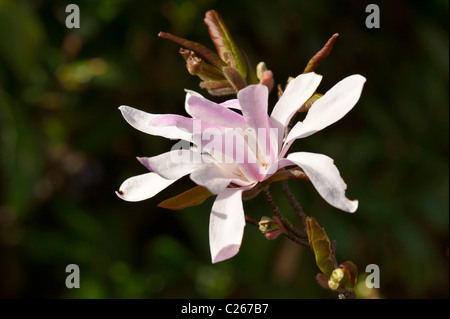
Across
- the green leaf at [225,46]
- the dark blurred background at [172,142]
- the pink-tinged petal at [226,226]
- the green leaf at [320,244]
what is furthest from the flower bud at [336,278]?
the dark blurred background at [172,142]

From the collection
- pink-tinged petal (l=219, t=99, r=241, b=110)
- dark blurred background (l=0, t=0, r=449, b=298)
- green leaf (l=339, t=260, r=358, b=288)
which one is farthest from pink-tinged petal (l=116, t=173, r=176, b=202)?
dark blurred background (l=0, t=0, r=449, b=298)

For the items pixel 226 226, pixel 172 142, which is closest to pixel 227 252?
pixel 226 226

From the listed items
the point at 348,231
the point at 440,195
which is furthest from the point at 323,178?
the point at 440,195

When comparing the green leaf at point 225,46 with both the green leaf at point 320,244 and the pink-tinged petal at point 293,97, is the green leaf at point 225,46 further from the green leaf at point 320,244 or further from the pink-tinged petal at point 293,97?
the green leaf at point 320,244

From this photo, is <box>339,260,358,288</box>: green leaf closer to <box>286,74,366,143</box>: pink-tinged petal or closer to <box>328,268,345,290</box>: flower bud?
<box>328,268,345,290</box>: flower bud

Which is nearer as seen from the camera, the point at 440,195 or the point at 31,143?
the point at 31,143

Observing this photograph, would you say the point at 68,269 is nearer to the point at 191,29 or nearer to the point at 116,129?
the point at 116,129

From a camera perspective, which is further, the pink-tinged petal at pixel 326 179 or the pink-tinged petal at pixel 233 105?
the pink-tinged petal at pixel 233 105
